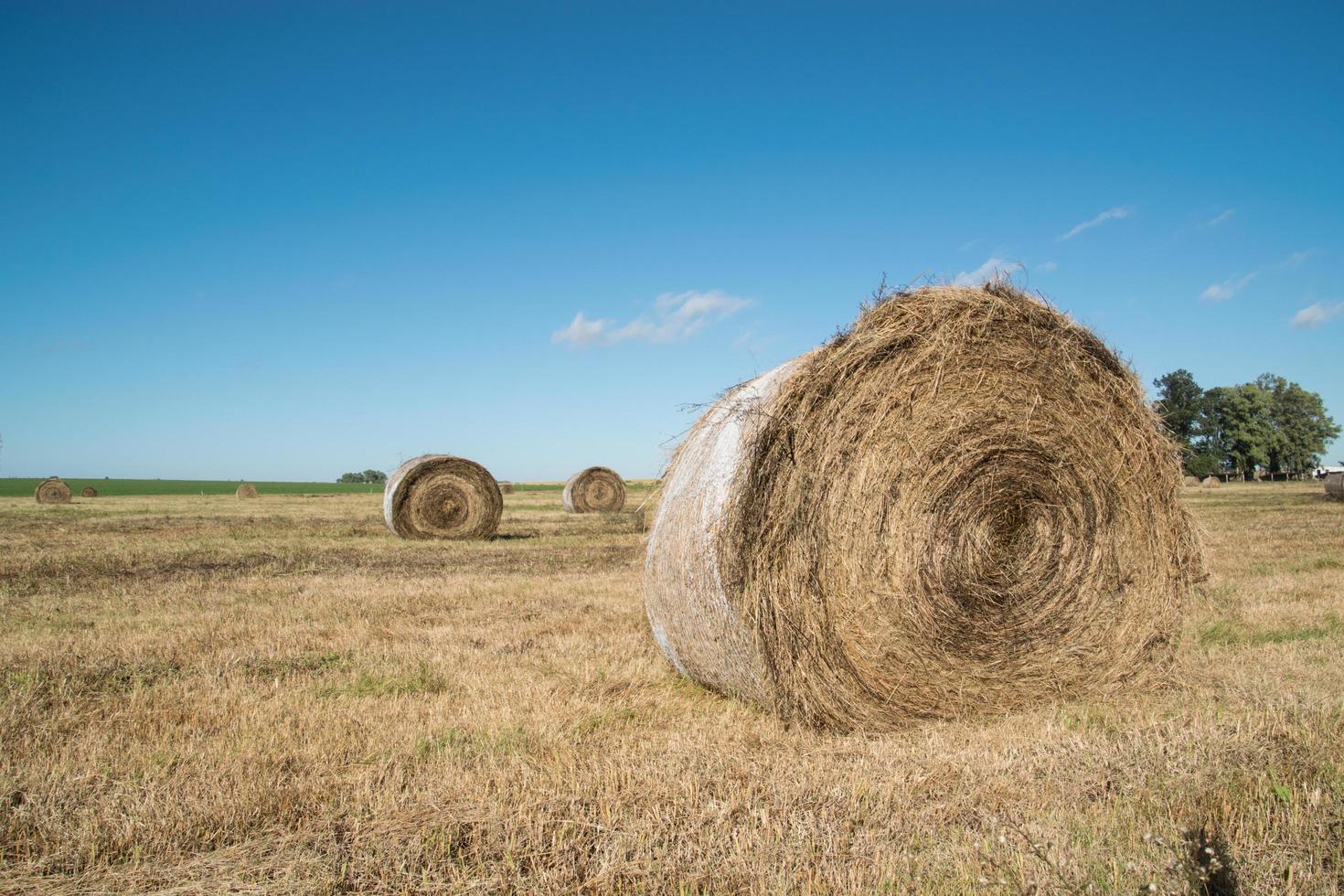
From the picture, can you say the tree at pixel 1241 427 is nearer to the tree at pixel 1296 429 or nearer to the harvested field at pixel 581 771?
the tree at pixel 1296 429

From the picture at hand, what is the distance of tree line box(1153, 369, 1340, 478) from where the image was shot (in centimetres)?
6194

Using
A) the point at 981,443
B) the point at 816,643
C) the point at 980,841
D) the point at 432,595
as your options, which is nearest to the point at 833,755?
the point at 816,643

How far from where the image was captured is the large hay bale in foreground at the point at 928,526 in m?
4.64

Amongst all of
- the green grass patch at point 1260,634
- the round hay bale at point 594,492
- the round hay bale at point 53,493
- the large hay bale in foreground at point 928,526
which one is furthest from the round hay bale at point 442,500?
the round hay bale at point 53,493

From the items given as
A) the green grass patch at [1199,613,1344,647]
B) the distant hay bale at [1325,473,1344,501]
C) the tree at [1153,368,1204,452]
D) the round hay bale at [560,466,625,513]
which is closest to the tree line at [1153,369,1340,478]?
the tree at [1153,368,1204,452]

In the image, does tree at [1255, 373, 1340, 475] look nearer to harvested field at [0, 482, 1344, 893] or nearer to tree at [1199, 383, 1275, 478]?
tree at [1199, 383, 1275, 478]

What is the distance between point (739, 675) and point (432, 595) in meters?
4.83

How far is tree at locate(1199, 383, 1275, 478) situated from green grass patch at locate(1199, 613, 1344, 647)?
65071 mm

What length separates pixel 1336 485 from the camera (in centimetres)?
2598

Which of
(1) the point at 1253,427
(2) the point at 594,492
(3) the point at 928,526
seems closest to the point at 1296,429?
(1) the point at 1253,427

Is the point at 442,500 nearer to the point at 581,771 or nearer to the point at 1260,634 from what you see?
the point at 1260,634

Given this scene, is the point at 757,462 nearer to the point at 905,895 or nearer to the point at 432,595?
the point at 905,895

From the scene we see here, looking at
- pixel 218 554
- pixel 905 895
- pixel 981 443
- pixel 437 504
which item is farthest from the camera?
pixel 437 504

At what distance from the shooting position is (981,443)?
512 cm
